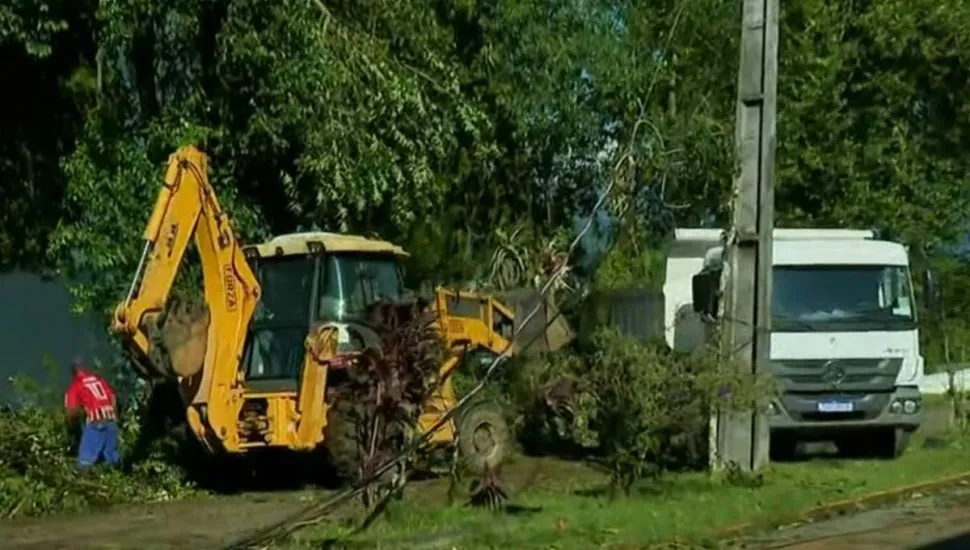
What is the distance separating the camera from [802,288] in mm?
24203

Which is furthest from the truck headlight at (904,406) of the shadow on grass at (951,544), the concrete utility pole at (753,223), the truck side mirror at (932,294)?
the shadow on grass at (951,544)

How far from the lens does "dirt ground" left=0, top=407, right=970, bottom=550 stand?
16859 millimetres

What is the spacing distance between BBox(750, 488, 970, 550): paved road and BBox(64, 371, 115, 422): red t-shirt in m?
8.95

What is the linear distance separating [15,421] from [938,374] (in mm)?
18015

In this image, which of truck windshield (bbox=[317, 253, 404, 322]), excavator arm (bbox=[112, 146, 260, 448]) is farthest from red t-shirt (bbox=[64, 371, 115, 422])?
truck windshield (bbox=[317, 253, 404, 322])

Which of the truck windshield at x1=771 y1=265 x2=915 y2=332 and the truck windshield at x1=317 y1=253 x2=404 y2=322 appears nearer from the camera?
the truck windshield at x1=317 y1=253 x2=404 y2=322

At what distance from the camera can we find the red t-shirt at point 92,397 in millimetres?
22281

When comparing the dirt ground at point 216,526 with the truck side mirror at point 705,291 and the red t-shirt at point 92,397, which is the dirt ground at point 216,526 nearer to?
the red t-shirt at point 92,397

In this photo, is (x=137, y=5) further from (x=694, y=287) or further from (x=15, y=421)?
(x=694, y=287)

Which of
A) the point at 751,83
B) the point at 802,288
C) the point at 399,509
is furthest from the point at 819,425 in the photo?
the point at 399,509

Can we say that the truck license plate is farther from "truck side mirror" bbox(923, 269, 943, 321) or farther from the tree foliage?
the tree foliage

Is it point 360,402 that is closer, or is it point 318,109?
point 360,402

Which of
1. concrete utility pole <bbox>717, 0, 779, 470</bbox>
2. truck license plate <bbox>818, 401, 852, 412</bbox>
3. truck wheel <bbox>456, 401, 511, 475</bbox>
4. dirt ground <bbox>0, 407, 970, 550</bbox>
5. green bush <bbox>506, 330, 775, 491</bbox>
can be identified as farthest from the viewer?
truck license plate <bbox>818, 401, 852, 412</bbox>

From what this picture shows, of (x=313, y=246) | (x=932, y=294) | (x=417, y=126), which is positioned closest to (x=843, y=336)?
(x=932, y=294)
